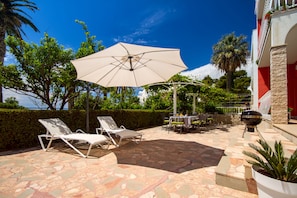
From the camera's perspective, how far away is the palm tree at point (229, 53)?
25.8 meters

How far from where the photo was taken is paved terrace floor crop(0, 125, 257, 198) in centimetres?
293

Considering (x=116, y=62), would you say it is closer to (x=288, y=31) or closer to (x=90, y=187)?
(x=90, y=187)

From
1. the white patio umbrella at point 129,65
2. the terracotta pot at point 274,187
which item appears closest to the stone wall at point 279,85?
the white patio umbrella at point 129,65

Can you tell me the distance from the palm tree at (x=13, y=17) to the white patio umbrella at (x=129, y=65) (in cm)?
1253

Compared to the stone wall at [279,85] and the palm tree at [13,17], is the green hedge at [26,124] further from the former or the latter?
the palm tree at [13,17]

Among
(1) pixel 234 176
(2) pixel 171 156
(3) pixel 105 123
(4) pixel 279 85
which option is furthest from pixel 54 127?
(4) pixel 279 85

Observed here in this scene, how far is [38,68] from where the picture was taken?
669 centimetres

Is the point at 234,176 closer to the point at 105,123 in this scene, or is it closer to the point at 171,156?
the point at 171,156

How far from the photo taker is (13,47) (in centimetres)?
667

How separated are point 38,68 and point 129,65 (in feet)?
12.3

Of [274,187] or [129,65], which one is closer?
[274,187]

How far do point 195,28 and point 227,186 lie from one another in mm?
17446

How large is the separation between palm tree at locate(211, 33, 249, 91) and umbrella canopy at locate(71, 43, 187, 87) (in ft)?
77.8

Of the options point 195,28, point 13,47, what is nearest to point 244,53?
point 195,28
